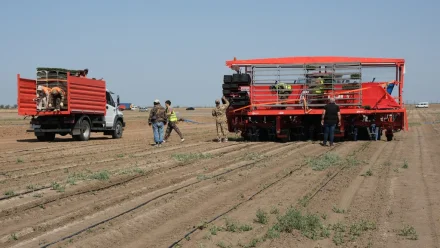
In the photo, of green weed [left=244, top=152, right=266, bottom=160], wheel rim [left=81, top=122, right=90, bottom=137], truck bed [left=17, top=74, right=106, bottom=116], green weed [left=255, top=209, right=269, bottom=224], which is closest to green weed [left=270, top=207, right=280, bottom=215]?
green weed [left=255, top=209, right=269, bottom=224]

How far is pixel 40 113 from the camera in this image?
22.6 m

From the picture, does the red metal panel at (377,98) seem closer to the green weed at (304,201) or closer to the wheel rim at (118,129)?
the wheel rim at (118,129)

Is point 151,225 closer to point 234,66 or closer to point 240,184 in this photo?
point 240,184

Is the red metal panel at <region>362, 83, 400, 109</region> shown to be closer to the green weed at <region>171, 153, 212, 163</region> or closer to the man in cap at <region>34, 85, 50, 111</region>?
the green weed at <region>171, 153, 212, 163</region>

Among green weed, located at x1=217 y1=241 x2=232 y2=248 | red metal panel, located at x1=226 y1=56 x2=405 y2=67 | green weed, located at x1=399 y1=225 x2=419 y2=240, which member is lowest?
green weed, located at x1=217 y1=241 x2=232 y2=248

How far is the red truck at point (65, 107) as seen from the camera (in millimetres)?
22578

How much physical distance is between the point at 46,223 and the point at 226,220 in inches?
89.7

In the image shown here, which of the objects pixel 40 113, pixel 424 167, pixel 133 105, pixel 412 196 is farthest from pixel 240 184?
pixel 133 105

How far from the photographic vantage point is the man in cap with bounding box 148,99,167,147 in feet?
65.7

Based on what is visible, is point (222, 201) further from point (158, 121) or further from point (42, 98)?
point (42, 98)

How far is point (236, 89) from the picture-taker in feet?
66.5

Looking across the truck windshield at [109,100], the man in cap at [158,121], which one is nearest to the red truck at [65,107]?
the truck windshield at [109,100]

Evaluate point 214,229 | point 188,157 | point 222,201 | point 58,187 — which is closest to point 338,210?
point 222,201

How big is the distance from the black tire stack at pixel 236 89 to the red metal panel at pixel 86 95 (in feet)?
20.8
